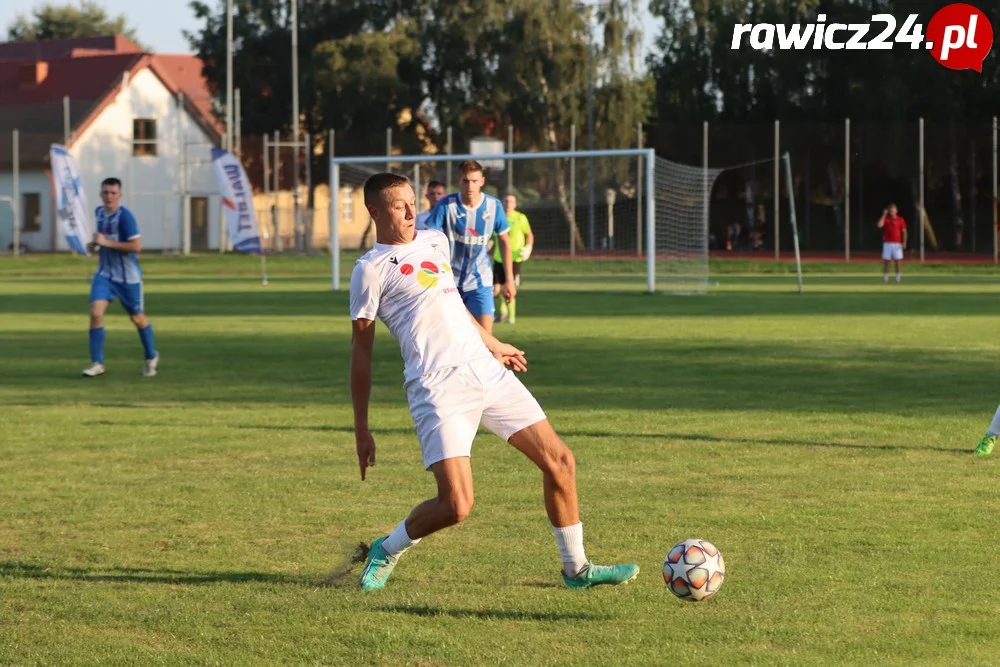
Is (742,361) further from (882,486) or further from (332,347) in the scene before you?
(882,486)

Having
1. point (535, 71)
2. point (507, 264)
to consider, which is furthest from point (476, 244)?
point (535, 71)

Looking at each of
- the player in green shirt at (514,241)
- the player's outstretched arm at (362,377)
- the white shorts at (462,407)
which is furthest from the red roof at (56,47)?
the white shorts at (462,407)

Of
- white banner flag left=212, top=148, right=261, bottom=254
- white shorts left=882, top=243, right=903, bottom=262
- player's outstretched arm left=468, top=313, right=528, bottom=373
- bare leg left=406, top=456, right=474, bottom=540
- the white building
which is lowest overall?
bare leg left=406, top=456, right=474, bottom=540

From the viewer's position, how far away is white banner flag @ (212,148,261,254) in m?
33.8

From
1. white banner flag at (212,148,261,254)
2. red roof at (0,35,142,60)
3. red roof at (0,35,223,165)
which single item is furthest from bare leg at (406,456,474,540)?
red roof at (0,35,142,60)

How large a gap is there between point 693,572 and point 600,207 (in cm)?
4045

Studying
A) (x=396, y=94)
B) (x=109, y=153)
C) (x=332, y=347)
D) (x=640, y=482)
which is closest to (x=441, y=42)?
(x=396, y=94)

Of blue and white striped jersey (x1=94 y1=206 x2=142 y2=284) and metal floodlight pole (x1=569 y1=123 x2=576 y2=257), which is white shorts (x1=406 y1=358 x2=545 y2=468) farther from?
metal floodlight pole (x1=569 y1=123 x2=576 y2=257)

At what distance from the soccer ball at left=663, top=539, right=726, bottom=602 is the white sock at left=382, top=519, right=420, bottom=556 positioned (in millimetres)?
1090

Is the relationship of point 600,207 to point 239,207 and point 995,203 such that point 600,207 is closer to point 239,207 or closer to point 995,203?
point 995,203

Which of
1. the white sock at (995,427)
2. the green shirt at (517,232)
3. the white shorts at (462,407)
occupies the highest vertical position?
the green shirt at (517,232)

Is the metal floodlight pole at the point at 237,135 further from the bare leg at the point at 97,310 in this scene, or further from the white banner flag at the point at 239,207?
the bare leg at the point at 97,310

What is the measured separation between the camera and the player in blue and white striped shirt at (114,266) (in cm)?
1495

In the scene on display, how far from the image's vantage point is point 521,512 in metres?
7.91
